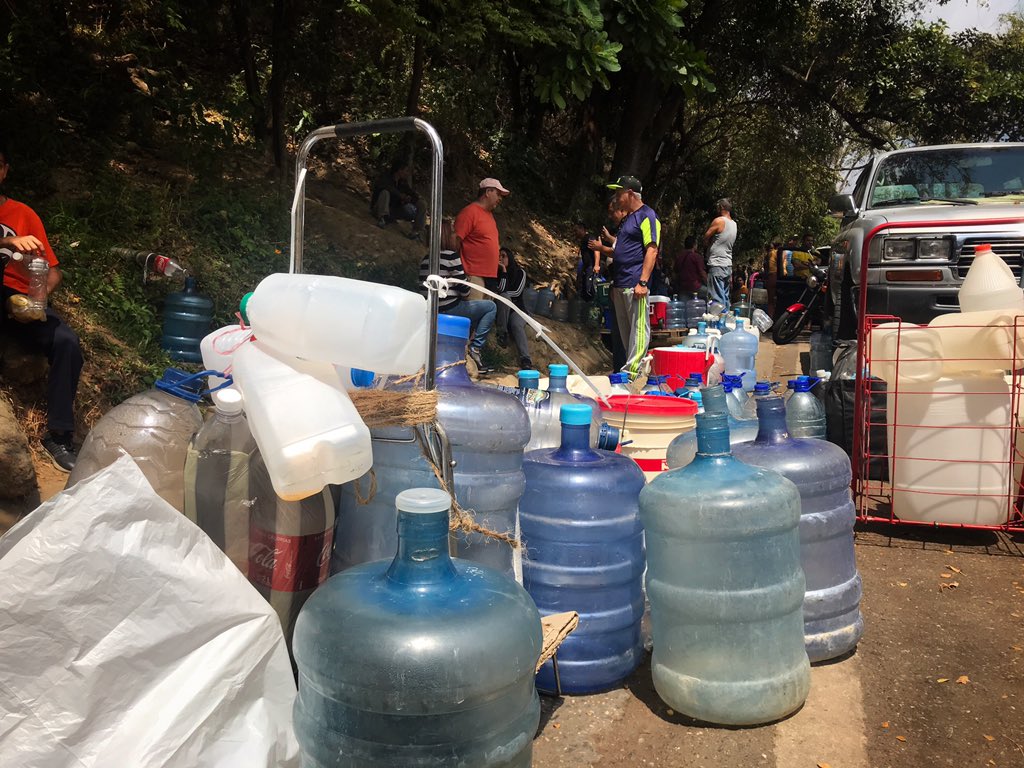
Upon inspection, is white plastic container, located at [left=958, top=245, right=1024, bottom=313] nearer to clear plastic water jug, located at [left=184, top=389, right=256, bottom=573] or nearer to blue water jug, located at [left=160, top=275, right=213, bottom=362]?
clear plastic water jug, located at [left=184, top=389, right=256, bottom=573]

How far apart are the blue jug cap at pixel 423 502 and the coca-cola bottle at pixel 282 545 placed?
0.69m

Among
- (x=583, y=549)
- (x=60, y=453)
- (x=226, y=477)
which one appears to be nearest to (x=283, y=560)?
(x=226, y=477)

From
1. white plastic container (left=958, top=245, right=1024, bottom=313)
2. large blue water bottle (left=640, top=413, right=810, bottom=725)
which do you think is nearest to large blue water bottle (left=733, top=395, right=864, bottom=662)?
large blue water bottle (left=640, top=413, right=810, bottom=725)

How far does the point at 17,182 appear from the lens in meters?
7.35

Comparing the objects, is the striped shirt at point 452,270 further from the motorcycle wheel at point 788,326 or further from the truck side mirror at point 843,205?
the motorcycle wheel at point 788,326

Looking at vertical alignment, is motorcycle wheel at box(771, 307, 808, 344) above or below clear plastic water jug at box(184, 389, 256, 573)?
below

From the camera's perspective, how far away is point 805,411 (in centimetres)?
555

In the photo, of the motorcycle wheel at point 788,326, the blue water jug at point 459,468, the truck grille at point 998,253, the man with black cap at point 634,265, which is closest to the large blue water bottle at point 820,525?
the blue water jug at point 459,468

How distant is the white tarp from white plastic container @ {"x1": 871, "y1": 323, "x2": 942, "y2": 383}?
12.3ft

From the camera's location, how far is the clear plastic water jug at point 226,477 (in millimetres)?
2438

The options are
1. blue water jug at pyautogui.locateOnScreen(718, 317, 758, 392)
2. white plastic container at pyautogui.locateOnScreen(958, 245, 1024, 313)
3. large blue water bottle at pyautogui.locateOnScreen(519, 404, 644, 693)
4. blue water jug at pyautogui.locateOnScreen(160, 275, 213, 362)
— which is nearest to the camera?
large blue water bottle at pyautogui.locateOnScreen(519, 404, 644, 693)

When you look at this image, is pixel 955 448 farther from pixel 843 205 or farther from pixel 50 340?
pixel 50 340

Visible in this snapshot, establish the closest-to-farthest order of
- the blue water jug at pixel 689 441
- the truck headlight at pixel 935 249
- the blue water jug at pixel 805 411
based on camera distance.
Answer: the blue water jug at pixel 689 441 → the blue water jug at pixel 805 411 → the truck headlight at pixel 935 249

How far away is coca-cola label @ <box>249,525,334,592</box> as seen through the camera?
2383 mm
